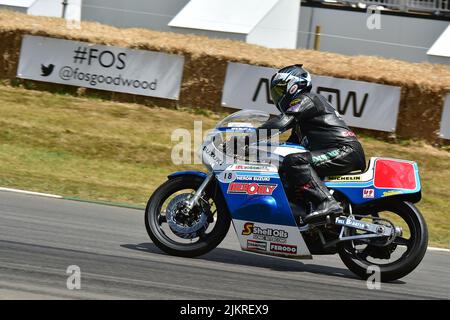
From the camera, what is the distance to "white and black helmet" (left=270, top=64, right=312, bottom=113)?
23.3 feet

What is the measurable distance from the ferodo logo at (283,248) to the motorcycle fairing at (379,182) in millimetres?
599

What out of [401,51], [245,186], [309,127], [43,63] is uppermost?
[401,51]

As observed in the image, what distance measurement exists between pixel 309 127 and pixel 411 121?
23.5 feet

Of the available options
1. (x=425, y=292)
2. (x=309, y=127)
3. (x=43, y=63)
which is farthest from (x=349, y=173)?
(x=43, y=63)

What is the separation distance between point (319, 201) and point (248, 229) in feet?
2.20

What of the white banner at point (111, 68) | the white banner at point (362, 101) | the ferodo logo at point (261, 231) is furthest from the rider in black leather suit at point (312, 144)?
the white banner at point (111, 68)

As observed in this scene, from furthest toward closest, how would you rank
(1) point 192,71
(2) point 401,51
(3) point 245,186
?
(2) point 401,51, (1) point 192,71, (3) point 245,186

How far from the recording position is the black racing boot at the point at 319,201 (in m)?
6.83

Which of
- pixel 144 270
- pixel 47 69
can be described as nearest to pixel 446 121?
pixel 47 69

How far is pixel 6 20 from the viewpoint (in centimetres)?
1677

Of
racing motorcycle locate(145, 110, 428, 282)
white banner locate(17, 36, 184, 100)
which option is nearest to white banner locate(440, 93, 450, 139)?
white banner locate(17, 36, 184, 100)

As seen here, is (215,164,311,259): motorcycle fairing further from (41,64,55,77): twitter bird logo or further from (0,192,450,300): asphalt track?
(41,64,55,77): twitter bird logo

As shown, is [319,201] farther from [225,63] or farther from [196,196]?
[225,63]

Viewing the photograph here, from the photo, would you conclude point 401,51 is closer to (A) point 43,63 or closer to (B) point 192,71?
(B) point 192,71
